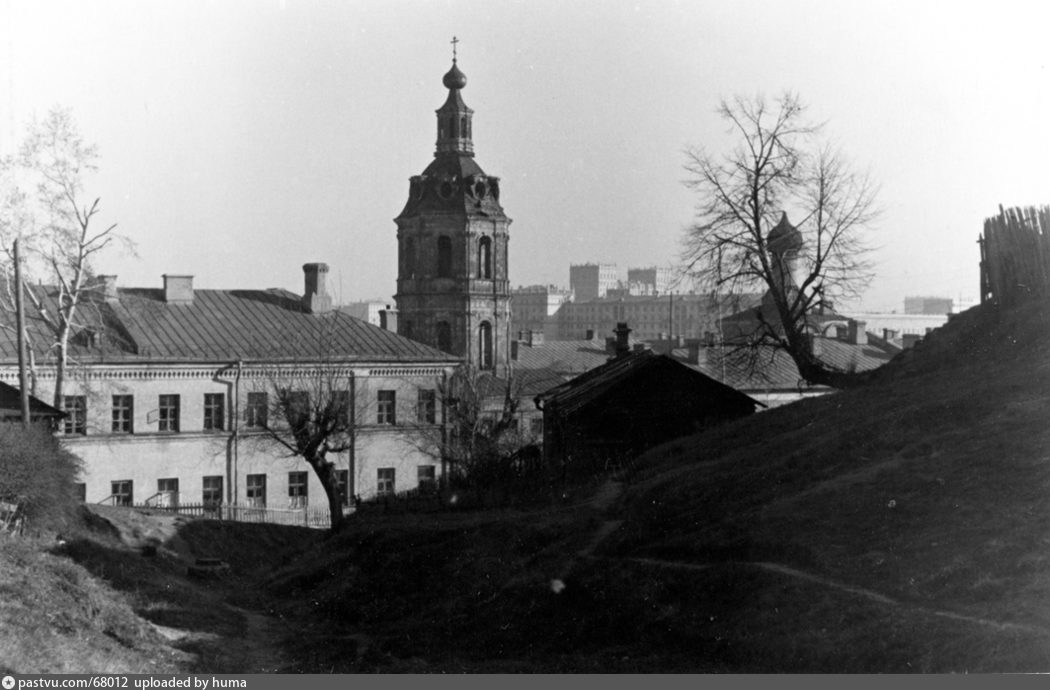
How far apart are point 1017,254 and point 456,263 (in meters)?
44.9

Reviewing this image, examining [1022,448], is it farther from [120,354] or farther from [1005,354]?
[120,354]

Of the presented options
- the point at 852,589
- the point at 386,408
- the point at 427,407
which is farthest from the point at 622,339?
the point at 852,589

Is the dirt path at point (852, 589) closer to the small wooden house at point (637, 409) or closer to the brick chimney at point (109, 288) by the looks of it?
the small wooden house at point (637, 409)

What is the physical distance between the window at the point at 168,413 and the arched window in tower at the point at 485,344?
2844 centimetres

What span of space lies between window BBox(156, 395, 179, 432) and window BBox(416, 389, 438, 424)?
9443mm

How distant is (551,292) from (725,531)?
176254mm

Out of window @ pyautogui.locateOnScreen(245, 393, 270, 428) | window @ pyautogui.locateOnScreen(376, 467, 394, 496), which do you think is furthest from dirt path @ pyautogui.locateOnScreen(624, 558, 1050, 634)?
window @ pyautogui.locateOnScreen(376, 467, 394, 496)

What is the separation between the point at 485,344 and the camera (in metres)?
69.2

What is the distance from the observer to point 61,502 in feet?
74.7

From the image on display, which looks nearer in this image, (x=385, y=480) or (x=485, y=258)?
(x=385, y=480)

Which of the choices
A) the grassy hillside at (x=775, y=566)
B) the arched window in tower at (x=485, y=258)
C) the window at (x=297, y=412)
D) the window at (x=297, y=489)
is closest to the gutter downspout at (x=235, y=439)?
the window at (x=297, y=489)

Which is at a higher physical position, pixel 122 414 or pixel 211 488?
pixel 122 414

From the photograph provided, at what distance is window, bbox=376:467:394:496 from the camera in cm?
4531

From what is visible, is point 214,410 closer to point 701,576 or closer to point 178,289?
point 178,289
